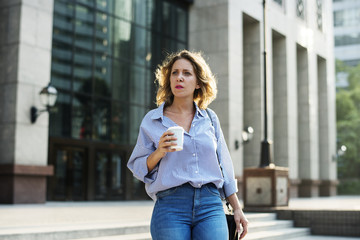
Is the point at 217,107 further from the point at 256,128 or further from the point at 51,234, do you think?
the point at 51,234

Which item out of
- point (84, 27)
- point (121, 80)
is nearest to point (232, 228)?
point (84, 27)

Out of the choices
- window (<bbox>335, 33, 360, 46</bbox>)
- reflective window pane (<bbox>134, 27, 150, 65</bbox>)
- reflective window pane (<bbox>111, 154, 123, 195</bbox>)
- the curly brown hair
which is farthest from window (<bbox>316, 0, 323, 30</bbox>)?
the curly brown hair

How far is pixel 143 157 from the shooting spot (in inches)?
120

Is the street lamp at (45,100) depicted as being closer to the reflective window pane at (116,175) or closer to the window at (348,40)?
the reflective window pane at (116,175)

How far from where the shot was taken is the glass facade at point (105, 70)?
61.6ft

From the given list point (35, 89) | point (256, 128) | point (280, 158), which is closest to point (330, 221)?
point (35, 89)

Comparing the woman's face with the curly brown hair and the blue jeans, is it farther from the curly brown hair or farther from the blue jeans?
the blue jeans

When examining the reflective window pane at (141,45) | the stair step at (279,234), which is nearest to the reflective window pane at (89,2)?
the reflective window pane at (141,45)

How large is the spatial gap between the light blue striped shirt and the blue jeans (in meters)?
0.05

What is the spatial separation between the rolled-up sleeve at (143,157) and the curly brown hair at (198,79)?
1.01ft

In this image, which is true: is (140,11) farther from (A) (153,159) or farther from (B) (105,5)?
(A) (153,159)

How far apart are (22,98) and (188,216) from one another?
537 inches

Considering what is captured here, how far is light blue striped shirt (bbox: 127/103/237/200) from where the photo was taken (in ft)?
9.66

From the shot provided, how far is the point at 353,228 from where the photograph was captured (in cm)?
1130
